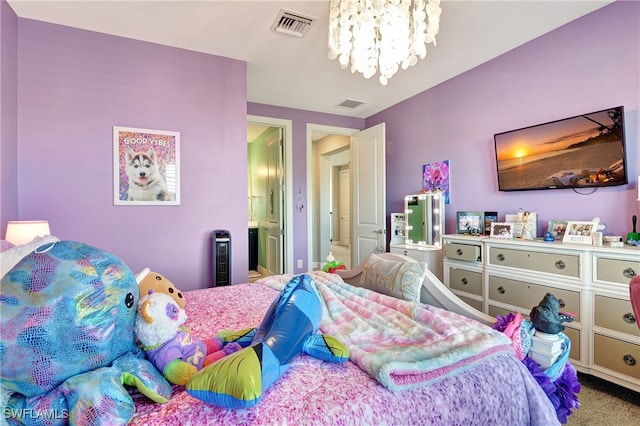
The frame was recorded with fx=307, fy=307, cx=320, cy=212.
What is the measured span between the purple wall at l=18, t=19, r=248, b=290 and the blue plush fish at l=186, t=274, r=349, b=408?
2.00 m

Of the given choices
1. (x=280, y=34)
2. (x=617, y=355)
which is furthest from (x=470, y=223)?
(x=280, y=34)

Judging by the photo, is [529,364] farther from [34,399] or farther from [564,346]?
[34,399]

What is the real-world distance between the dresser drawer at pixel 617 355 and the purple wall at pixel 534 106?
78 centimetres

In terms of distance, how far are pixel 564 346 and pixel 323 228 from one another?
5.28 meters

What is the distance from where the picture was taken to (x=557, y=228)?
2438 mm

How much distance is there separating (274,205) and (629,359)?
3976 mm

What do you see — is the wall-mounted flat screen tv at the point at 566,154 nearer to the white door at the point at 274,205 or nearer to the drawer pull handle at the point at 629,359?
the drawer pull handle at the point at 629,359

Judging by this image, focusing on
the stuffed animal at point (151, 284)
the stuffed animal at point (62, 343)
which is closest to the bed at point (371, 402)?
the stuffed animal at point (62, 343)

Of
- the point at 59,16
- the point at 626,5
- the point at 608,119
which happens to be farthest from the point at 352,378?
the point at 59,16

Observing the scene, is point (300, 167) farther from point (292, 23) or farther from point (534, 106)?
point (534, 106)

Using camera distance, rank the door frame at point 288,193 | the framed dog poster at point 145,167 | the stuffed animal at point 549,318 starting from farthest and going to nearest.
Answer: the door frame at point 288,193, the framed dog poster at point 145,167, the stuffed animal at point 549,318

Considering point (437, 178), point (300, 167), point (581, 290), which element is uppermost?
point (300, 167)

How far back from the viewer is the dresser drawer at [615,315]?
184 cm

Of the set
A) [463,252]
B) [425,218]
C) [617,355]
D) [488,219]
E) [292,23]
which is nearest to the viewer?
[617,355]
